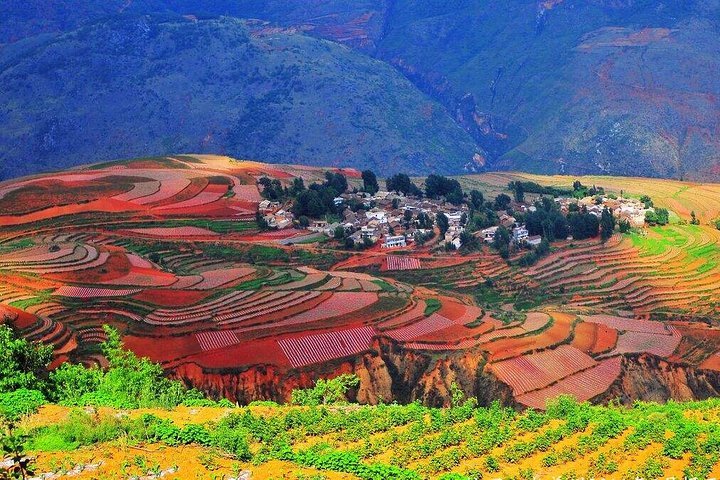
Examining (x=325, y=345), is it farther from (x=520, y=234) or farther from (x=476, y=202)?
(x=476, y=202)

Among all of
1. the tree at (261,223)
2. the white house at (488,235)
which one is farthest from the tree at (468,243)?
the tree at (261,223)

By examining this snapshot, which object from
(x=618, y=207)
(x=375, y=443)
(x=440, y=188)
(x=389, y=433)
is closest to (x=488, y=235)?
(x=440, y=188)

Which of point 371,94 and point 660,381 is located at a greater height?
point 371,94

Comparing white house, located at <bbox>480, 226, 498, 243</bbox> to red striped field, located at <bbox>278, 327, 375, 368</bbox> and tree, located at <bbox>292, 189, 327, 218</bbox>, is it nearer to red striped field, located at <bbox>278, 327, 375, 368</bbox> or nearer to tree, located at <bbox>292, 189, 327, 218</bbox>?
tree, located at <bbox>292, 189, 327, 218</bbox>

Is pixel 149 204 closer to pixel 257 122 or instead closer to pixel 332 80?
pixel 257 122

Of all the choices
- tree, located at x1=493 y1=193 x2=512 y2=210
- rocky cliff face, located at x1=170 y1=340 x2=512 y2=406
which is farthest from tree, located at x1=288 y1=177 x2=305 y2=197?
rocky cliff face, located at x1=170 y1=340 x2=512 y2=406

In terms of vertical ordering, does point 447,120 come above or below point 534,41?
below

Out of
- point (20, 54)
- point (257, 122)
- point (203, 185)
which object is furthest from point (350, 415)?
point (20, 54)
